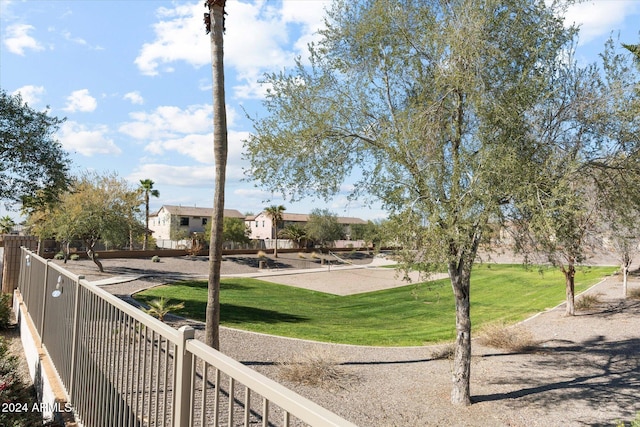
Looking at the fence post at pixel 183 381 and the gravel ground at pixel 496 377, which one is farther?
the gravel ground at pixel 496 377

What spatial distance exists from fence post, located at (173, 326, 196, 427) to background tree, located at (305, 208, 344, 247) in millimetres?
68487

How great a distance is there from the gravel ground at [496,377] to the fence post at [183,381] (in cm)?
640

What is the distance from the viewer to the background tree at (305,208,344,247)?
71.9 meters

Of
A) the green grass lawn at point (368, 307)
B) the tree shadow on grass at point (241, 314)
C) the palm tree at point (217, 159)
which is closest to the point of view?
the palm tree at point (217, 159)

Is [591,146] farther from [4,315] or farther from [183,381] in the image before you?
[4,315]

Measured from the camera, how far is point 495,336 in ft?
53.0

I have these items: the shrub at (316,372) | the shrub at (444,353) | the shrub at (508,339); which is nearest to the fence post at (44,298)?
the shrub at (316,372)

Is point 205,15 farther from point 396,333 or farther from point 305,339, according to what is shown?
point 396,333

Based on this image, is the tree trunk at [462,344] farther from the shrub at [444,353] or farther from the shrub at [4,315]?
the shrub at [4,315]

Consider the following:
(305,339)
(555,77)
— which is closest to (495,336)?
(305,339)

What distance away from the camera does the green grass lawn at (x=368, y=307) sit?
731 inches

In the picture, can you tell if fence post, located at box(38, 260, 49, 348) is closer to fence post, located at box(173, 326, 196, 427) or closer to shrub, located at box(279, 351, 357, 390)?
shrub, located at box(279, 351, 357, 390)

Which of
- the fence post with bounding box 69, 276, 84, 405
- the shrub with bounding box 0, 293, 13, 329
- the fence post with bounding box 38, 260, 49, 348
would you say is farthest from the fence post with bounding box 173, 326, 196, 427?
the shrub with bounding box 0, 293, 13, 329

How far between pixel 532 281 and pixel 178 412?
40809 mm
